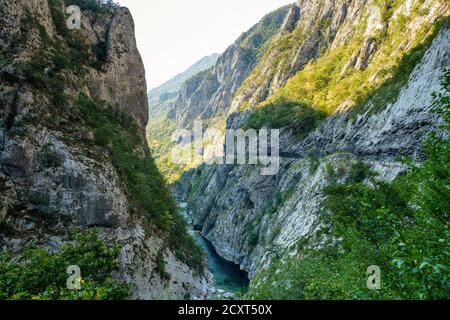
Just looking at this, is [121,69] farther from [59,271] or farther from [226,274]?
[226,274]

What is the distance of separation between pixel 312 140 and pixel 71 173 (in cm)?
4625

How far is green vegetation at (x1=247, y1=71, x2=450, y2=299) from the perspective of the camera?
Result: 639 cm

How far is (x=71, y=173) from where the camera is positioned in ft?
98.4

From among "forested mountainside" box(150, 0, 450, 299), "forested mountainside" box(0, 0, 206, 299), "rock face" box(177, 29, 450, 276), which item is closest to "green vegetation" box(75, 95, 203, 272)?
"forested mountainside" box(0, 0, 206, 299)

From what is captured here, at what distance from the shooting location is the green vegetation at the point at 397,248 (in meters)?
6.39

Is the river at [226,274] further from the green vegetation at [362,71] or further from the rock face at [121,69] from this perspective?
the green vegetation at [362,71]

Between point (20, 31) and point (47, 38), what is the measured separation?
13.9 ft

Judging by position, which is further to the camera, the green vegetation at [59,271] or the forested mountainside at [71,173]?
the forested mountainside at [71,173]

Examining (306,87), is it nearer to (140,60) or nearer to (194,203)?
(140,60)

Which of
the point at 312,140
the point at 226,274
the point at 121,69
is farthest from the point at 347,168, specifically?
the point at 121,69

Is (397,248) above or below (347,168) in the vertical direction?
above

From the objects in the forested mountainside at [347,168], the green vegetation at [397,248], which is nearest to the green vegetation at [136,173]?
the forested mountainside at [347,168]

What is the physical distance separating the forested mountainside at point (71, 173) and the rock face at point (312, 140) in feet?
53.2

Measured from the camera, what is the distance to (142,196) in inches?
1566
